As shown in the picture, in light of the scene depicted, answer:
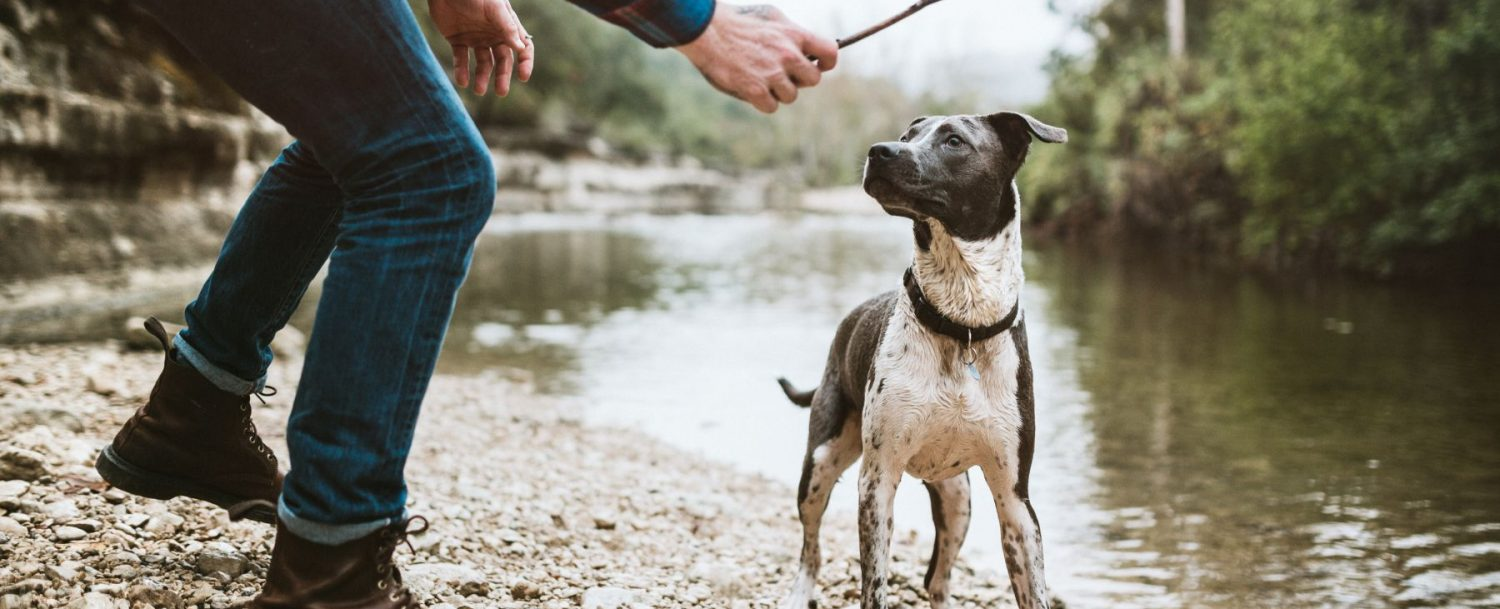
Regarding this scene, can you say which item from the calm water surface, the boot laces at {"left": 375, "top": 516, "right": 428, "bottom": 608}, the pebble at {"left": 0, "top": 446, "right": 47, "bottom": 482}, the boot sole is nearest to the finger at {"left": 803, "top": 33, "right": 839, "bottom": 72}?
the boot laces at {"left": 375, "top": 516, "right": 428, "bottom": 608}

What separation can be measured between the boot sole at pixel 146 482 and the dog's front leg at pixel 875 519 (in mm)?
1688

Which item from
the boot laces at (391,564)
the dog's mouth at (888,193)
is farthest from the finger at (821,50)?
the boot laces at (391,564)

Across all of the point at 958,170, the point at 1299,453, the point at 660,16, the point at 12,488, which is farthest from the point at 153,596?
the point at 1299,453

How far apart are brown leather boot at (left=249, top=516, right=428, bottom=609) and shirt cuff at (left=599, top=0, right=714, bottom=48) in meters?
1.12

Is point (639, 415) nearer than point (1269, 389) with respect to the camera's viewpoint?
Yes

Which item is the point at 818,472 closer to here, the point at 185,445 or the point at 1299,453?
the point at 185,445

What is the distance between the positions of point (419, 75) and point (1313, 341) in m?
13.1

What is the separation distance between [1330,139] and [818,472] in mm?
20656

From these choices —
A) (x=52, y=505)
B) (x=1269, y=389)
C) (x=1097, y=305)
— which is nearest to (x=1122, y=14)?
(x=1097, y=305)

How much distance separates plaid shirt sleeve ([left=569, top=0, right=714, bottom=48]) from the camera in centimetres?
212

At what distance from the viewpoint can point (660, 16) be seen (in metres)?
2.15

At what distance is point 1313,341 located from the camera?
1285 centimetres

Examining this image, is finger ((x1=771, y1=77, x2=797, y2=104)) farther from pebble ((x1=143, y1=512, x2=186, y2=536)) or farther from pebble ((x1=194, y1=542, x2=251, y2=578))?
pebble ((x1=143, y1=512, x2=186, y2=536))

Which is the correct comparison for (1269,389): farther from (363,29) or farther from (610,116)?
(610,116)
